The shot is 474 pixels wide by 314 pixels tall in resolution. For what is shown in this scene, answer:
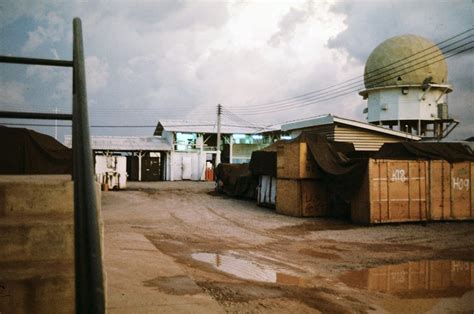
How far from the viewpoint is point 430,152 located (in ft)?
48.2

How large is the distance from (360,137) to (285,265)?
63.0ft

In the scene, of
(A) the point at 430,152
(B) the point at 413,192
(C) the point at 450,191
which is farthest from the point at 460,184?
(B) the point at 413,192

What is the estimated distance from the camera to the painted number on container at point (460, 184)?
47.5 feet

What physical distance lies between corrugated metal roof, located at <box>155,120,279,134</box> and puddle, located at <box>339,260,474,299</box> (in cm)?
3593

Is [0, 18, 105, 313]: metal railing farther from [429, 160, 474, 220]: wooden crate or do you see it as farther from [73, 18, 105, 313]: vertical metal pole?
[429, 160, 474, 220]: wooden crate

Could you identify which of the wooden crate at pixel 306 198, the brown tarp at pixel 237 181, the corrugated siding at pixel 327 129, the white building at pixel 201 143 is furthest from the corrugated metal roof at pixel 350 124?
the white building at pixel 201 143

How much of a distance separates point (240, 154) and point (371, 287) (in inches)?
1582

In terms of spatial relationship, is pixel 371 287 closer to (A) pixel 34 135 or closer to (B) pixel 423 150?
(B) pixel 423 150

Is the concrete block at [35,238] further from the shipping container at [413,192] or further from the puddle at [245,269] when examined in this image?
the shipping container at [413,192]

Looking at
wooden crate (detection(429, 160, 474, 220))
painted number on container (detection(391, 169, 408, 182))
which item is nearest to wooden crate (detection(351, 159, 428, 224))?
painted number on container (detection(391, 169, 408, 182))

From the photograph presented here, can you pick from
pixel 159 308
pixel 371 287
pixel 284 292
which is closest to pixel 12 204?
pixel 159 308

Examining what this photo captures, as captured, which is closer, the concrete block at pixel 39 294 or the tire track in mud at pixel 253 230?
the concrete block at pixel 39 294

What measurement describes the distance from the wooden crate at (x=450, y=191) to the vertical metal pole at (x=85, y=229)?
14.3 m

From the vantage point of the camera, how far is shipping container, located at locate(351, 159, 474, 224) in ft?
44.5
